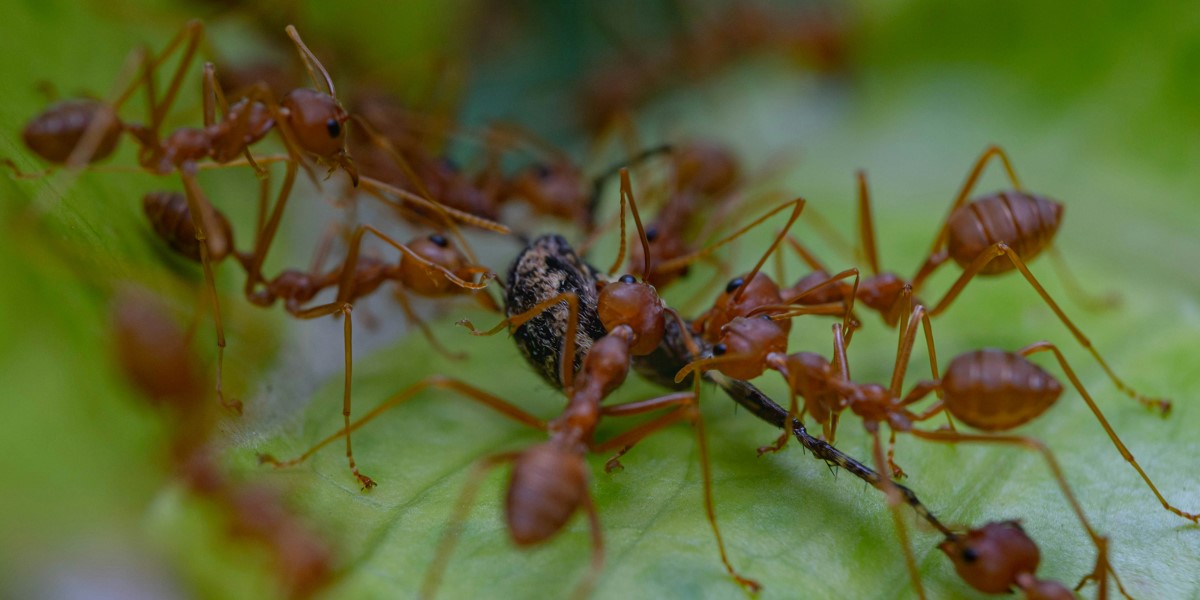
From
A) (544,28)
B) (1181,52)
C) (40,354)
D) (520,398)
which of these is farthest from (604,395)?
(544,28)

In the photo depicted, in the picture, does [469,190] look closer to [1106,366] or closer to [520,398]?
[520,398]

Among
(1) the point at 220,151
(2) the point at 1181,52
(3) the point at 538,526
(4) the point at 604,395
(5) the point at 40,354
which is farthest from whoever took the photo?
(2) the point at 1181,52

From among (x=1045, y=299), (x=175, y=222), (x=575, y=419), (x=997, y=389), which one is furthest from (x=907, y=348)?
(x=175, y=222)

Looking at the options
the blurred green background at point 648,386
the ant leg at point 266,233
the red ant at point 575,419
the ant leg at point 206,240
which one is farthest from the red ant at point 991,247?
the ant leg at point 206,240

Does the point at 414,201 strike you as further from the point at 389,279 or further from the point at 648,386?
the point at 648,386

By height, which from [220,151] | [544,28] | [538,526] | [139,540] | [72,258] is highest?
[544,28]

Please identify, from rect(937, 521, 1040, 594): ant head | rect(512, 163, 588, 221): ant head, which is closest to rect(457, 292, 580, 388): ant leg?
rect(937, 521, 1040, 594): ant head
